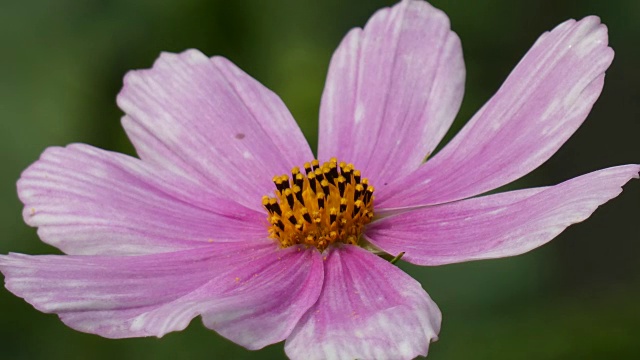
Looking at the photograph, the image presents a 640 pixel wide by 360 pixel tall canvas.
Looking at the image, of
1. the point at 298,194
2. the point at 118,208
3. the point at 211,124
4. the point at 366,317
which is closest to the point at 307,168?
the point at 298,194

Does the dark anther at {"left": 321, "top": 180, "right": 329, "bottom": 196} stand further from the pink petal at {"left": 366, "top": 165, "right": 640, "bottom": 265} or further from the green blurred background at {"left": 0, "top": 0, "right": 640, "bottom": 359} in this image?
the green blurred background at {"left": 0, "top": 0, "right": 640, "bottom": 359}

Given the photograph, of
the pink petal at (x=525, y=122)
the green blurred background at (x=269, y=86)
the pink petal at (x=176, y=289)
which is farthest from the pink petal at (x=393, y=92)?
the green blurred background at (x=269, y=86)

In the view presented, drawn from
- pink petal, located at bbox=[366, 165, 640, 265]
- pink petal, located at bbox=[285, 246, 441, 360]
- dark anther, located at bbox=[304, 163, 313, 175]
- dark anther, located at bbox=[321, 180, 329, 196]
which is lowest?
pink petal, located at bbox=[285, 246, 441, 360]

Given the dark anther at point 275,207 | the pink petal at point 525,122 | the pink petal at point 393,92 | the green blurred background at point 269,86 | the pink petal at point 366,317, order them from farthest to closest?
1. the green blurred background at point 269,86
2. the pink petal at point 393,92
3. the dark anther at point 275,207
4. the pink petal at point 525,122
5. the pink petal at point 366,317

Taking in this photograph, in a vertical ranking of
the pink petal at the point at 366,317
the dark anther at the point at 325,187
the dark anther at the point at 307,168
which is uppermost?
the dark anther at the point at 307,168

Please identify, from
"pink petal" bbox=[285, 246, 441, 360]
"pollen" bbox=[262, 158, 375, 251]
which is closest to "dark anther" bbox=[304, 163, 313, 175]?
"pollen" bbox=[262, 158, 375, 251]

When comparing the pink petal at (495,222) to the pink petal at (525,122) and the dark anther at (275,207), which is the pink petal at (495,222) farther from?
the dark anther at (275,207)

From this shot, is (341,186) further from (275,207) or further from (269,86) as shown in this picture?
(269,86)
